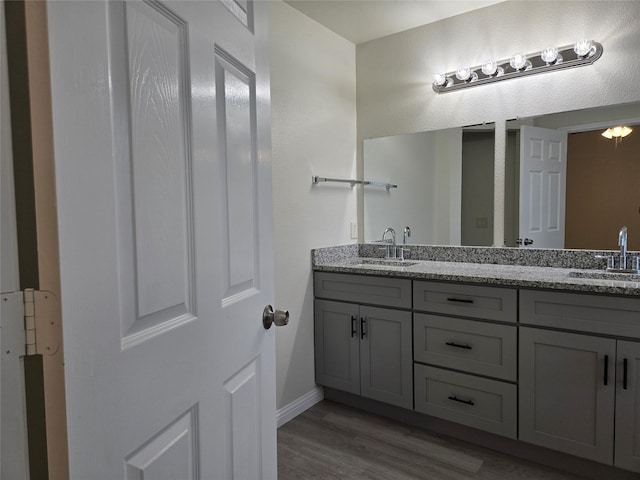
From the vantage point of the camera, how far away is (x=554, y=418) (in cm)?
186

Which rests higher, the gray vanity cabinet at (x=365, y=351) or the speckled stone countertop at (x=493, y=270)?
the speckled stone countertop at (x=493, y=270)

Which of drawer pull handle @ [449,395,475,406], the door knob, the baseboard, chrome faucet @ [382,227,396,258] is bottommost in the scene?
the baseboard

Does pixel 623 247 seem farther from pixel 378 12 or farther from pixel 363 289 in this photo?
pixel 378 12

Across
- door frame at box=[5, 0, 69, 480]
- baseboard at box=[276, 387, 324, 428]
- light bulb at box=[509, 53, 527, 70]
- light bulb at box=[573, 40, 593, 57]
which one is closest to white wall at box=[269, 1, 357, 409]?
baseboard at box=[276, 387, 324, 428]

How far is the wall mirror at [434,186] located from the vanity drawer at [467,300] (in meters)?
0.60

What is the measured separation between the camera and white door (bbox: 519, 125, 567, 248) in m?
2.30

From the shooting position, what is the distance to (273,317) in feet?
3.75

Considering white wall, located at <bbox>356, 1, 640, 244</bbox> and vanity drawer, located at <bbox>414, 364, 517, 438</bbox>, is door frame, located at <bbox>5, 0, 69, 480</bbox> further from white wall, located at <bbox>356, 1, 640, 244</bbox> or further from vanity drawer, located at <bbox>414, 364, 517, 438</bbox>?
white wall, located at <bbox>356, 1, 640, 244</bbox>

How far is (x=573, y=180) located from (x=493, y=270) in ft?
2.23

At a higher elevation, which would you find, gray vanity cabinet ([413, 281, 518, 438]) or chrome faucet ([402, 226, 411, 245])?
chrome faucet ([402, 226, 411, 245])

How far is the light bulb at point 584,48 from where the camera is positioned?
6.87ft

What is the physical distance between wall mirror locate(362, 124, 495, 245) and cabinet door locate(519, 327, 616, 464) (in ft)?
2.71

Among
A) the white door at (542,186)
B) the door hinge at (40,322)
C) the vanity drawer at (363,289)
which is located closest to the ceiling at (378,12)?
the white door at (542,186)

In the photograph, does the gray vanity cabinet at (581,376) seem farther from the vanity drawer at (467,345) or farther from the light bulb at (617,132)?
the light bulb at (617,132)
